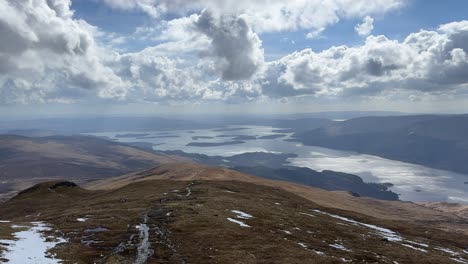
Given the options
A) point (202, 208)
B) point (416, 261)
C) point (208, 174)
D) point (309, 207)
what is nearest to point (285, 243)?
point (416, 261)

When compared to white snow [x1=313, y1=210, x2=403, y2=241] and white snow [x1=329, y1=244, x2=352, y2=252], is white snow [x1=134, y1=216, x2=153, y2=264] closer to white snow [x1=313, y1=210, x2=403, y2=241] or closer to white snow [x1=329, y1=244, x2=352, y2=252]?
white snow [x1=329, y1=244, x2=352, y2=252]

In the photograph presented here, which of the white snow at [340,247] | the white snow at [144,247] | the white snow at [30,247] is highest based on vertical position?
the white snow at [30,247]

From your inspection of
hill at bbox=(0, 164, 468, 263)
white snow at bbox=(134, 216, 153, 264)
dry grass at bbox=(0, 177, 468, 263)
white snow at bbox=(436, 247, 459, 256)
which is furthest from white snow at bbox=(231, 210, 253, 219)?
white snow at bbox=(436, 247, 459, 256)

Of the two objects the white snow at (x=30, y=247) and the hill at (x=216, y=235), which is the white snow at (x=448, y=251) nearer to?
the hill at (x=216, y=235)

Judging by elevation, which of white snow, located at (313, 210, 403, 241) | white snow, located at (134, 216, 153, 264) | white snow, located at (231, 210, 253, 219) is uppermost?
white snow, located at (134, 216, 153, 264)

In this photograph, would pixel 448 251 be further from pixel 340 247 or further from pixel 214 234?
pixel 214 234

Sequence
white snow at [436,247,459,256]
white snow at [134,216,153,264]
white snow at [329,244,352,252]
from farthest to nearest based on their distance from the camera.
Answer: white snow at [436,247,459,256] < white snow at [329,244,352,252] < white snow at [134,216,153,264]

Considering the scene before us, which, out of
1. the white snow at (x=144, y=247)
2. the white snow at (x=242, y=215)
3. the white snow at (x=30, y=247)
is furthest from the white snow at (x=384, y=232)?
the white snow at (x=30, y=247)

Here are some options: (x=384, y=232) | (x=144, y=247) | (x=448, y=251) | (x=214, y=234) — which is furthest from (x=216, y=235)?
(x=448, y=251)
